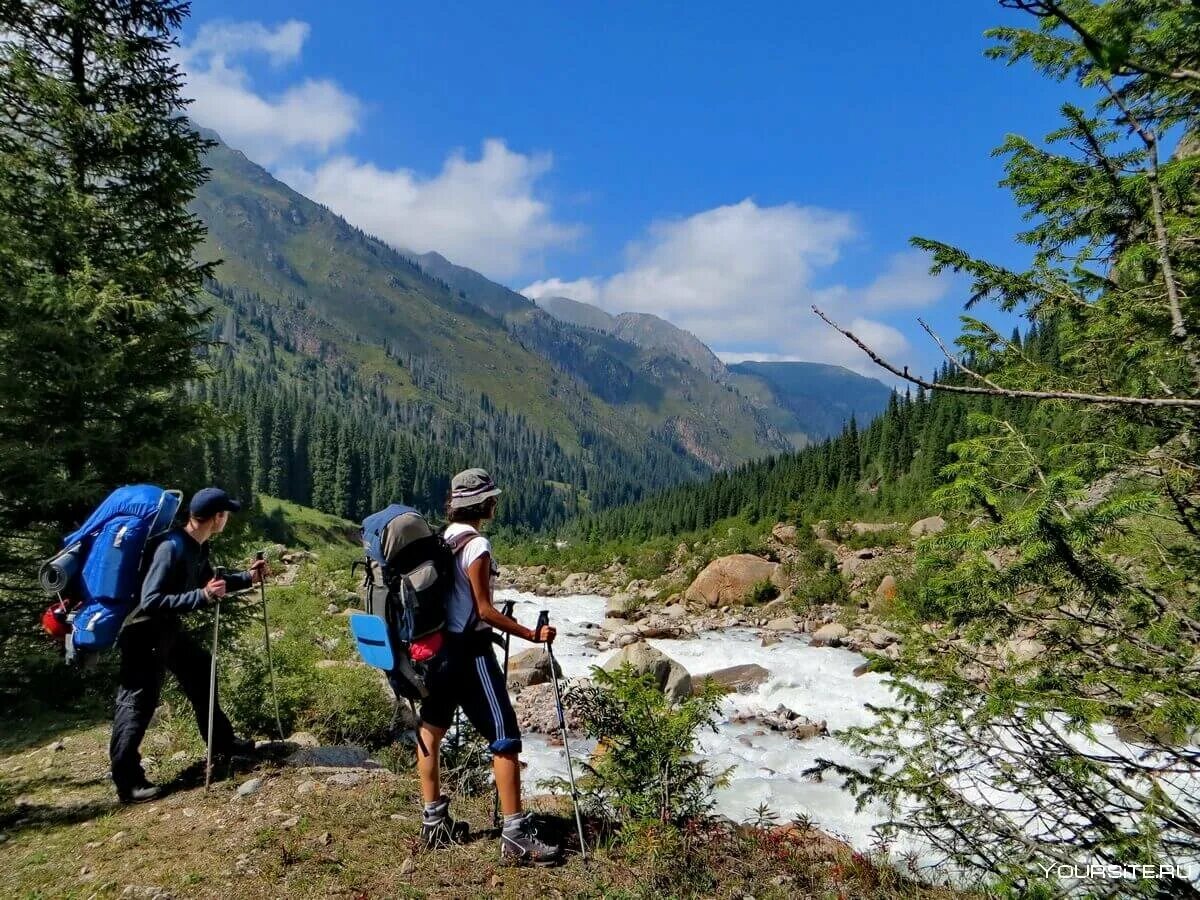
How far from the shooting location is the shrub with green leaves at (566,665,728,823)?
493cm

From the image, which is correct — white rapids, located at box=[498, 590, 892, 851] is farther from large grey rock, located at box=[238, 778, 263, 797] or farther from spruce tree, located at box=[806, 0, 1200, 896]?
large grey rock, located at box=[238, 778, 263, 797]

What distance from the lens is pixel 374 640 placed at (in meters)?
4.49


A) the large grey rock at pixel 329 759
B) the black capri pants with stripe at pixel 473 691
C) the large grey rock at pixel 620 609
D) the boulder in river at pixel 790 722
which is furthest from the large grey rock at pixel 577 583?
the black capri pants with stripe at pixel 473 691

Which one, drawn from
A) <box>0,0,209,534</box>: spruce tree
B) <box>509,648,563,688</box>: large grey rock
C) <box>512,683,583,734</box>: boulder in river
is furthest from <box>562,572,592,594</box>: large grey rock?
<box>0,0,209,534</box>: spruce tree

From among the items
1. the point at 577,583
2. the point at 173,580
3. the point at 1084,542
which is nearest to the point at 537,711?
the point at 173,580

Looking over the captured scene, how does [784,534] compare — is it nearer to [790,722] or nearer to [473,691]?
[790,722]

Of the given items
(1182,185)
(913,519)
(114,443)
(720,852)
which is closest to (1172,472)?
(1182,185)

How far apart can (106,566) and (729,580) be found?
31397mm

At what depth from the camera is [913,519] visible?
4453cm

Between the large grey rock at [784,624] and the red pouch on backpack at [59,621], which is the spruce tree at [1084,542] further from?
the large grey rock at [784,624]

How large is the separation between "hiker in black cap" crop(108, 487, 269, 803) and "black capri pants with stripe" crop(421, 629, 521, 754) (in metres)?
2.24

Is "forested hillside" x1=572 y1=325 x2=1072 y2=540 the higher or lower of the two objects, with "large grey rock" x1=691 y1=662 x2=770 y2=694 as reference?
higher

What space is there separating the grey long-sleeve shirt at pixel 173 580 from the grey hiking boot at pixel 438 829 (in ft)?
8.28

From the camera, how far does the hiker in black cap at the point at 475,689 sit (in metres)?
4.49
